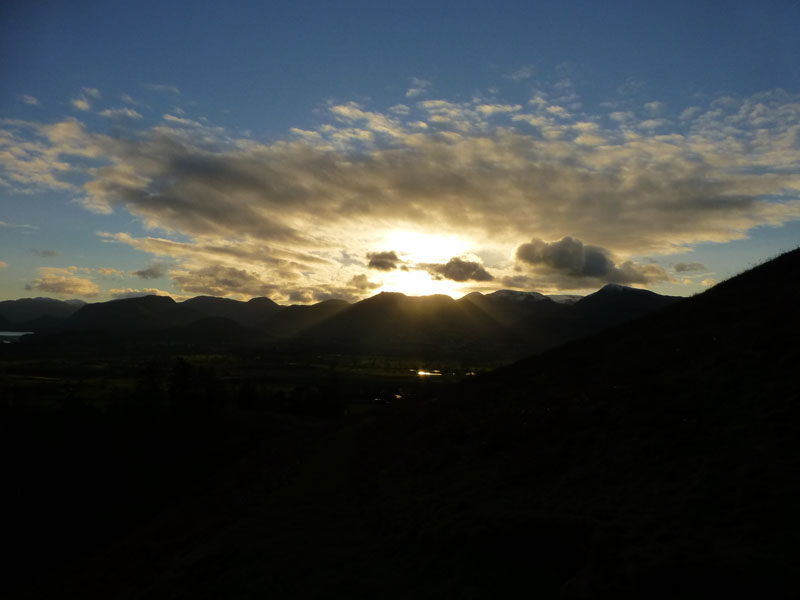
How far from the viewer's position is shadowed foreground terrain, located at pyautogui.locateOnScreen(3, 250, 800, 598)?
14.2 metres

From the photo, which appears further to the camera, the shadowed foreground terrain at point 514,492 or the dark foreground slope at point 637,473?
the shadowed foreground terrain at point 514,492

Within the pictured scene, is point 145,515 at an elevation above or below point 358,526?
below

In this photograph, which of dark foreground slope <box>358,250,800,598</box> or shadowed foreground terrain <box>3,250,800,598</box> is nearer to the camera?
dark foreground slope <box>358,250,800,598</box>

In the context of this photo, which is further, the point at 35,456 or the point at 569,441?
the point at 35,456

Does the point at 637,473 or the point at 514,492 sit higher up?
the point at 637,473

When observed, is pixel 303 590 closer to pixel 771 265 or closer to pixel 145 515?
pixel 145 515

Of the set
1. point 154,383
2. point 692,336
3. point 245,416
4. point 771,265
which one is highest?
point 771,265

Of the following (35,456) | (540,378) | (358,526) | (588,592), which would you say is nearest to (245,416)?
(35,456)

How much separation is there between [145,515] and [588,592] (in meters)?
49.4

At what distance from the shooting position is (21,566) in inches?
1558

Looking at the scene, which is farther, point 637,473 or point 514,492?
point 514,492

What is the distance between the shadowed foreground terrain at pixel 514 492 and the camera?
1420cm

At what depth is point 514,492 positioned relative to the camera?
845 inches

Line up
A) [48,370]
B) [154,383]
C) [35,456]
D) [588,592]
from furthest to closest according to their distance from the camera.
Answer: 1. [48,370]
2. [154,383]
3. [35,456]
4. [588,592]
